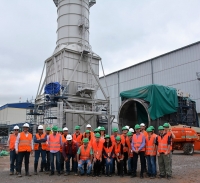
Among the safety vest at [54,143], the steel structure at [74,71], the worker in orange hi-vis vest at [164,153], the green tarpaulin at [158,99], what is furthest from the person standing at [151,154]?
the steel structure at [74,71]

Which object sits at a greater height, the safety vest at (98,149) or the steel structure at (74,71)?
the steel structure at (74,71)

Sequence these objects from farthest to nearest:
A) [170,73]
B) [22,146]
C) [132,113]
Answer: [170,73] < [132,113] < [22,146]

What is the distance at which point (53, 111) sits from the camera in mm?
22797

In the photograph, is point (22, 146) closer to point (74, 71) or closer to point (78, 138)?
point (78, 138)

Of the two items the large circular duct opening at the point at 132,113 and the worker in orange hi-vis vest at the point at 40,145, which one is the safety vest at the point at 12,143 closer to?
the worker in orange hi-vis vest at the point at 40,145

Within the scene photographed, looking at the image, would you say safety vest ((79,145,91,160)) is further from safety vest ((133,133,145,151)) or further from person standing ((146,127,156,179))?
person standing ((146,127,156,179))

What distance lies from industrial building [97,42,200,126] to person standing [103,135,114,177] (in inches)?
633

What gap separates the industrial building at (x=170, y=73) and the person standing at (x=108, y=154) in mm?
16080

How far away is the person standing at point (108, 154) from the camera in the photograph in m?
8.14

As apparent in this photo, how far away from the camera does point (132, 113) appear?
21.2 metres

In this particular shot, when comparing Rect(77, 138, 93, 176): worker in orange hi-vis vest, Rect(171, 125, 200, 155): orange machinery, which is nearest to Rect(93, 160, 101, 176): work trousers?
Rect(77, 138, 93, 176): worker in orange hi-vis vest

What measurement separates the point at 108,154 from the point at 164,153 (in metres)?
1.87

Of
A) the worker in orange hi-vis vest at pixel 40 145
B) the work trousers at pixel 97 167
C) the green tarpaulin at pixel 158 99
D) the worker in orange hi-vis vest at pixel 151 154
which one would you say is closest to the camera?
the worker in orange hi-vis vest at pixel 151 154

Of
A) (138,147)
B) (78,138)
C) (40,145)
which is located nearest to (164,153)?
(138,147)
